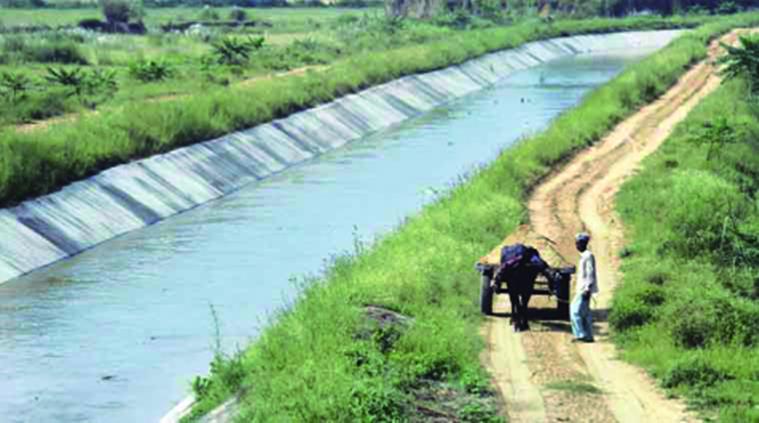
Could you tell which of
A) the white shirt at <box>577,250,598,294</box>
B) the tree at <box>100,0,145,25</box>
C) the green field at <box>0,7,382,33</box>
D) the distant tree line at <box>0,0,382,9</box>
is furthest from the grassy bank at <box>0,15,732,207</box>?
the distant tree line at <box>0,0,382,9</box>

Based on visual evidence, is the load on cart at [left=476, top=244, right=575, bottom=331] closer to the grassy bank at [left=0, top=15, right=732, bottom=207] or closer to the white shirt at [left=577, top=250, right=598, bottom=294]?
the white shirt at [left=577, top=250, right=598, bottom=294]

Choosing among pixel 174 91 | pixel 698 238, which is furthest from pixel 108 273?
pixel 174 91

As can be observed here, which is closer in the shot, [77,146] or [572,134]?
[77,146]

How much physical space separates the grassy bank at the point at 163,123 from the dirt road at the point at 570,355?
12.6 m

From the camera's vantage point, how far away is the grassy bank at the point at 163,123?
126 feet

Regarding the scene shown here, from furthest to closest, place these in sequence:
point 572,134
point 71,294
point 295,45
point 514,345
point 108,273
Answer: point 295,45 < point 572,134 < point 108,273 < point 71,294 < point 514,345

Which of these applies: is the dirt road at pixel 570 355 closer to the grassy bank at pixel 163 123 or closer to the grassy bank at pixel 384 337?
the grassy bank at pixel 384 337

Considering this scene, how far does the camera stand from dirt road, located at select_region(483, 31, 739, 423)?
19.1 metres

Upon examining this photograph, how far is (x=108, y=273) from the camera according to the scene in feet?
109

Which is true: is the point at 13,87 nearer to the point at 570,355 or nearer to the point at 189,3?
the point at 570,355

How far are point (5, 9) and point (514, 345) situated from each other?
10693cm

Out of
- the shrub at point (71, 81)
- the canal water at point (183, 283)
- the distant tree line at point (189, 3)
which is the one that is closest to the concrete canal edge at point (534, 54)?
the shrub at point (71, 81)

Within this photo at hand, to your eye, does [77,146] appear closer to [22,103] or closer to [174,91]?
[22,103]

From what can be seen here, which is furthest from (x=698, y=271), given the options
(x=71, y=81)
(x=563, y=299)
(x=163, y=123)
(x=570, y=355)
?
(x=71, y=81)
